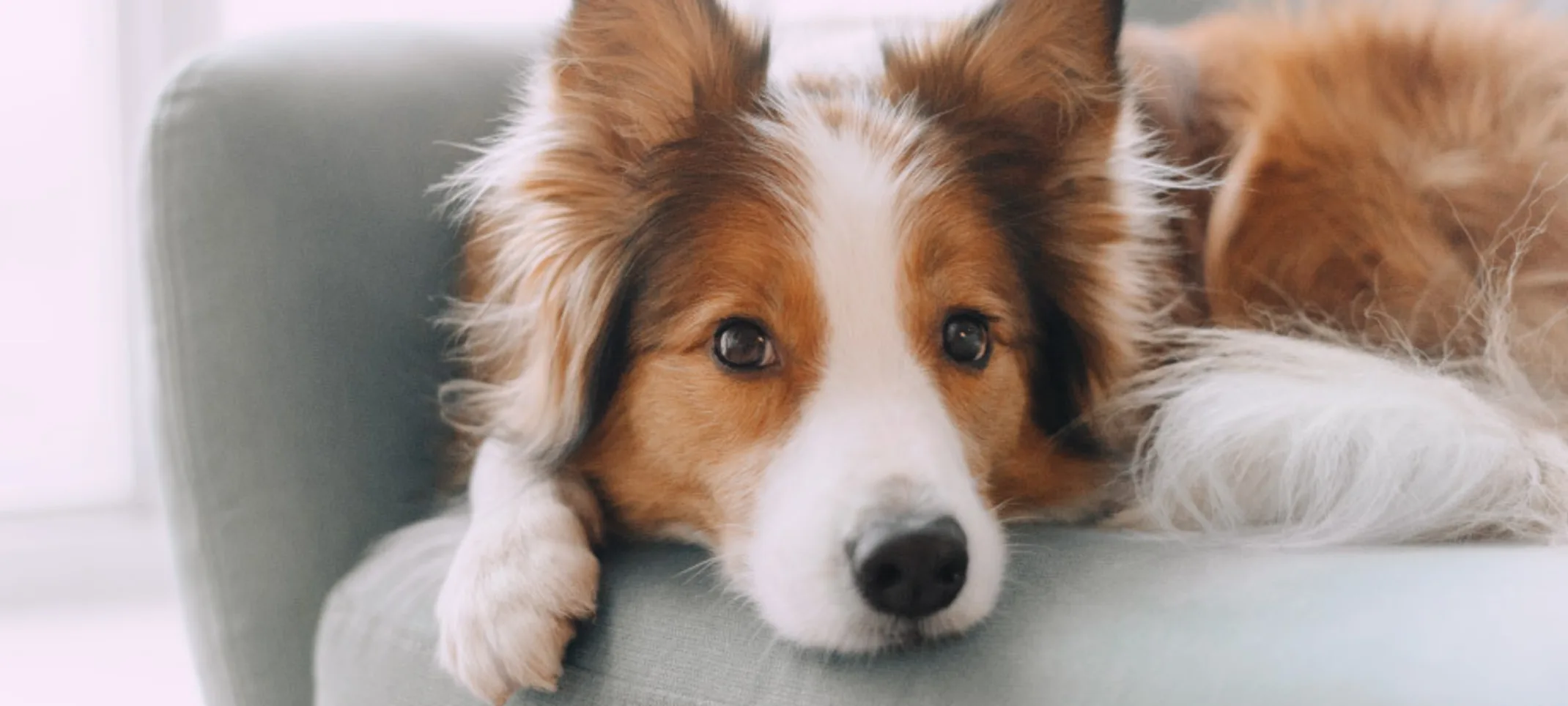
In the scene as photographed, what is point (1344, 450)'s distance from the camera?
159cm

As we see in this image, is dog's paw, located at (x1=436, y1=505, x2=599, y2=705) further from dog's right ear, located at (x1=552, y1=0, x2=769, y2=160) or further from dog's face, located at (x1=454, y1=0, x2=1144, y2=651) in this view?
dog's right ear, located at (x1=552, y1=0, x2=769, y2=160)

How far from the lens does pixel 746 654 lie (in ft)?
4.71

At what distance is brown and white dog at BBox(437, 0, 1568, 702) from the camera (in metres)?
1.52

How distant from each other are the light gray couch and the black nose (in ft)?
0.18

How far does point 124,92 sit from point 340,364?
1.95 meters

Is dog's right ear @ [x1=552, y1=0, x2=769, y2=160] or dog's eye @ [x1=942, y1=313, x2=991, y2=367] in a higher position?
dog's right ear @ [x1=552, y1=0, x2=769, y2=160]

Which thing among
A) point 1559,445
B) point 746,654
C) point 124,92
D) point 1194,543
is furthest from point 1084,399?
point 124,92

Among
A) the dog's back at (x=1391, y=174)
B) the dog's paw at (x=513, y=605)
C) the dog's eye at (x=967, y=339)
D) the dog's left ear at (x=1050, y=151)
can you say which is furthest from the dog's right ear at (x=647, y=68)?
the dog's back at (x=1391, y=174)

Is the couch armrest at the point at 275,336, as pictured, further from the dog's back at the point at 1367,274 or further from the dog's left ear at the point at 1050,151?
the dog's back at the point at 1367,274

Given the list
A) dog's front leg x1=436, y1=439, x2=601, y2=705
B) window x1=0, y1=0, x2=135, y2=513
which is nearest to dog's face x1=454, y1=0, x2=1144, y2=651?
dog's front leg x1=436, y1=439, x2=601, y2=705

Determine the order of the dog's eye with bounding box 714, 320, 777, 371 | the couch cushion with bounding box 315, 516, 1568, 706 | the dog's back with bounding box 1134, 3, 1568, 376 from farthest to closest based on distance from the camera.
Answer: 1. the dog's back with bounding box 1134, 3, 1568, 376
2. the dog's eye with bounding box 714, 320, 777, 371
3. the couch cushion with bounding box 315, 516, 1568, 706

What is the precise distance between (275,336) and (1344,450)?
1.44 metres

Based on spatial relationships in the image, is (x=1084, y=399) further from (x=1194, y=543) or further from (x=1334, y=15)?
(x=1334, y=15)

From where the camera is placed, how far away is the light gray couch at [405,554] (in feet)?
4.04
